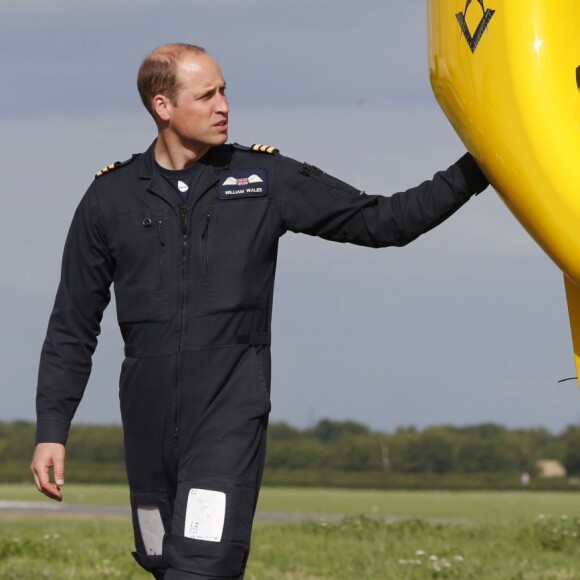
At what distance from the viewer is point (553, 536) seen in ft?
36.1

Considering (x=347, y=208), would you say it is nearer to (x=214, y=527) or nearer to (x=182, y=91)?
(x=182, y=91)

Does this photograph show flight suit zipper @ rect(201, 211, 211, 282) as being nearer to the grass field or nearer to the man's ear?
the man's ear

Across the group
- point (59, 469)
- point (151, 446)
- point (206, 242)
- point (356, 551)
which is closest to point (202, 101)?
point (206, 242)

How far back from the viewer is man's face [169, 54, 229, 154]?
449 centimetres

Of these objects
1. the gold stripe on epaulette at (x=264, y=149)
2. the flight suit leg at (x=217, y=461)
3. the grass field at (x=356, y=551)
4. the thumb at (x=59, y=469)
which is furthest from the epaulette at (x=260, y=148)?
the grass field at (x=356, y=551)

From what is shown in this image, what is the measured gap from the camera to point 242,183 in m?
4.59

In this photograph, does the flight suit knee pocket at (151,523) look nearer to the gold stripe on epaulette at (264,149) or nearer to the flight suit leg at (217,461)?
the flight suit leg at (217,461)

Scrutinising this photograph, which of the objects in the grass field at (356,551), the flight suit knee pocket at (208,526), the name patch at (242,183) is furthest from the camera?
the grass field at (356,551)

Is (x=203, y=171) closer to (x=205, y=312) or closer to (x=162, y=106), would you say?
(x=162, y=106)

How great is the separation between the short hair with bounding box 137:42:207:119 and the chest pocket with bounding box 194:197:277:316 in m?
0.42

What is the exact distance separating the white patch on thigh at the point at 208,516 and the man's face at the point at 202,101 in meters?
1.19

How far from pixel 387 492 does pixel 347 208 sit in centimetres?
2099

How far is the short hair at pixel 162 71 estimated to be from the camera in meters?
4.53

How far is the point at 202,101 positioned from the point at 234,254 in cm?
53
